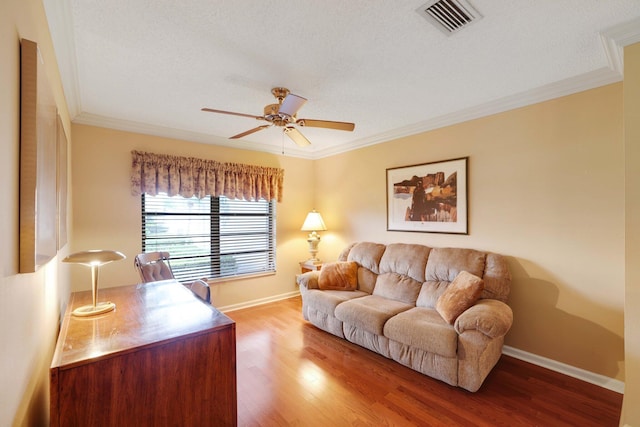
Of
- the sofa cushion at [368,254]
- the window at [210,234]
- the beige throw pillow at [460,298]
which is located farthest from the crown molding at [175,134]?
the beige throw pillow at [460,298]

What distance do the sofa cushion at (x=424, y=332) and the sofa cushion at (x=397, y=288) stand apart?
38 cm

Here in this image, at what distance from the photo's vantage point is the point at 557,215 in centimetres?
266

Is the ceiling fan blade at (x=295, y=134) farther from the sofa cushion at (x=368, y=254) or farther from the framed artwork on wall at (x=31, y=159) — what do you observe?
the framed artwork on wall at (x=31, y=159)

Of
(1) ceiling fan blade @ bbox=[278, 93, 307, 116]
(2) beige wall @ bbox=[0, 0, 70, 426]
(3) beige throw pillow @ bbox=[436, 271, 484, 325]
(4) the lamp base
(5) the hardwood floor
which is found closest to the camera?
(2) beige wall @ bbox=[0, 0, 70, 426]

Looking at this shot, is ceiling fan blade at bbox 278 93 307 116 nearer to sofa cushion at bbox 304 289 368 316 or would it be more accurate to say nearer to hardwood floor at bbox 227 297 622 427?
sofa cushion at bbox 304 289 368 316

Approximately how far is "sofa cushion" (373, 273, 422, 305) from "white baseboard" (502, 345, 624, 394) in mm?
989

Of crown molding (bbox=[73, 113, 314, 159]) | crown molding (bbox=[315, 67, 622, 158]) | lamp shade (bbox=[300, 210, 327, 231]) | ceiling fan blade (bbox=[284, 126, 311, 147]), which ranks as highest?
crown molding (bbox=[315, 67, 622, 158])

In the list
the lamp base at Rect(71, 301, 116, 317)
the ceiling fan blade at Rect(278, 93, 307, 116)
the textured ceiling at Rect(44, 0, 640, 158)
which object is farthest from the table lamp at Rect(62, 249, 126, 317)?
the ceiling fan blade at Rect(278, 93, 307, 116)

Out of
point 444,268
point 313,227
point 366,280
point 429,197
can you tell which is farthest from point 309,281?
point 429,197

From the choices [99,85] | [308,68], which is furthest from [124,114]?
[308,68]

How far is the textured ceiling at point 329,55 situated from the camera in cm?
168

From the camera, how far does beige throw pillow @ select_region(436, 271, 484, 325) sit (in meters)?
2.53

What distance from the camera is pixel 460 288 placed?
2648mm

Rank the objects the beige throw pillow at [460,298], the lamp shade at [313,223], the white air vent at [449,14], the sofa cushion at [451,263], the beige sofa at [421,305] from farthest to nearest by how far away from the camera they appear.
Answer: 1. the lamp shade at [313,223]
2. the sofa cushion at [451,263]
3. the beige throw pillow at [460,298]
4. the beige sofa at [421,305]
5. the white air vent at [449,14]
